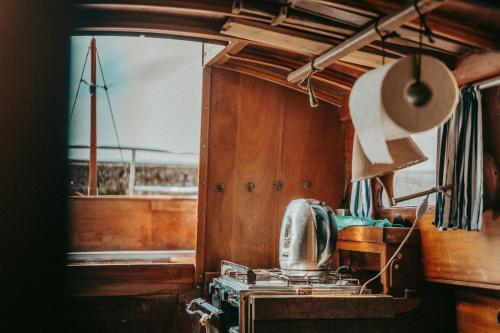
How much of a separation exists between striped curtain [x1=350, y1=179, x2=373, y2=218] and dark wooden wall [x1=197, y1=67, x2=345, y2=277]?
0.98ft

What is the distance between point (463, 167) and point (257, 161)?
1739 millimetres

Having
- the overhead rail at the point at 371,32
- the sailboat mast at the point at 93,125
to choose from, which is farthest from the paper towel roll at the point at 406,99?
the sailboat mast at the point at 93,125

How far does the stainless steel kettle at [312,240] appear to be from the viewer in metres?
3.41

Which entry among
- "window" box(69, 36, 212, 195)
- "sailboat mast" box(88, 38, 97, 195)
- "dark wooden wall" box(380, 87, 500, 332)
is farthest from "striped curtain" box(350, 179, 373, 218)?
"sailboat mast" box(88, 38, 97, 195)

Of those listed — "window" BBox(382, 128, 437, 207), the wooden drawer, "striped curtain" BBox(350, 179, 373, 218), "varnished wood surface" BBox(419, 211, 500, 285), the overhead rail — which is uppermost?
the overhead rail

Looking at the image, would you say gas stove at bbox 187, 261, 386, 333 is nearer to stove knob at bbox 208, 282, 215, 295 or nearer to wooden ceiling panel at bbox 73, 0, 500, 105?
stove knob at bbox 208, 282, 215, 295

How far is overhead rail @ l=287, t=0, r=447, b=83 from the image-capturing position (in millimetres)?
2170

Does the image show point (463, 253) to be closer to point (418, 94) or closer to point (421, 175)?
point (421, 175)

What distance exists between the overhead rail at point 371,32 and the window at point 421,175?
0.96 m

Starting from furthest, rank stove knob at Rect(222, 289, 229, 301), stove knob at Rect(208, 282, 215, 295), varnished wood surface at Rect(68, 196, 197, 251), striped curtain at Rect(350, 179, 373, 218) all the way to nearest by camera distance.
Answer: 1. varnished wood surface at Rect(68, 196, 197, 251)
2. striped curtain at Rect(350, 179, 373, 218)
3. stove knob at Rect(208, 282, 215, 295)
4. stove knob at Rect(222, 289, 229, 301)

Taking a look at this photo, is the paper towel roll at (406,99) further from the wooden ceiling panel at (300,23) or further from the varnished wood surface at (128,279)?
the varnished wood surface at (128,279)

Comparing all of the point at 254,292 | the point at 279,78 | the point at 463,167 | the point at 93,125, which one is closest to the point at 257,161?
the point at 279,78

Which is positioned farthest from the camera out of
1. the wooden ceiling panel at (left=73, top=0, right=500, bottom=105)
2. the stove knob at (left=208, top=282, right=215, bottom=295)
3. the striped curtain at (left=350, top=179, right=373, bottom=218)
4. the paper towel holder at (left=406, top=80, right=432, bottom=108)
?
the striped curtain at (left=350, top=179, right=373, bottom=218)

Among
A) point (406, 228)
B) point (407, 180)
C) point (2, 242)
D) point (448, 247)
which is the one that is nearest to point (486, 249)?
point (448, 247)
